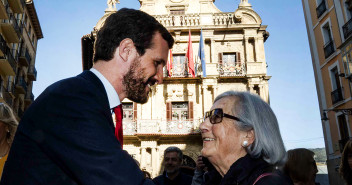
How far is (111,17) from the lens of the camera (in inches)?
76.5

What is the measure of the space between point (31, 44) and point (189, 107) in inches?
799

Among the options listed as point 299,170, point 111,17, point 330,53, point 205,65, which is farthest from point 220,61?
point 111,17

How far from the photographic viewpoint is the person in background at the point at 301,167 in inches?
147

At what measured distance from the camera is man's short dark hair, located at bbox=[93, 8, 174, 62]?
184 cm

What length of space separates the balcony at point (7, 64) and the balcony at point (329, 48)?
883 inches

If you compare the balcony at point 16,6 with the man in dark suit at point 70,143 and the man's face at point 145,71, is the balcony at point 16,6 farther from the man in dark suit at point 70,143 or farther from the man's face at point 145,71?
the man in dark suit at point 70,143

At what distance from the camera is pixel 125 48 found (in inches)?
71.6

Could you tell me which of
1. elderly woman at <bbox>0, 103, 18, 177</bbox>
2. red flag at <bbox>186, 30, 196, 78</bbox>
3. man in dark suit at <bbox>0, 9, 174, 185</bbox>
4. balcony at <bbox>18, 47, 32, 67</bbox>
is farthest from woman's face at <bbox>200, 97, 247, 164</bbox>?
balcony at <bbox>18, 47, 32, 67</bbox>

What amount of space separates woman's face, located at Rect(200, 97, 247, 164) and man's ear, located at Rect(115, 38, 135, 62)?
110cm

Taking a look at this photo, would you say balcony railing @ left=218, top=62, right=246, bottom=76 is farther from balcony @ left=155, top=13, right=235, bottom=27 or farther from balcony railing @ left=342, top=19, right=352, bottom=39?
balcony railing @ left=342, top=19, right=352, bottom=39

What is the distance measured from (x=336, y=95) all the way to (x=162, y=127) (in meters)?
11.5

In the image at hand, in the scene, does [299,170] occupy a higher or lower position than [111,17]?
lower

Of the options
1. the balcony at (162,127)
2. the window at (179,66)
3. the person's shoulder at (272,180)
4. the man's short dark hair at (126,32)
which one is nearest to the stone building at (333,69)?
the balcony at (162,127)

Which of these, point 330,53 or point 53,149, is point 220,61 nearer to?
point 330,53
